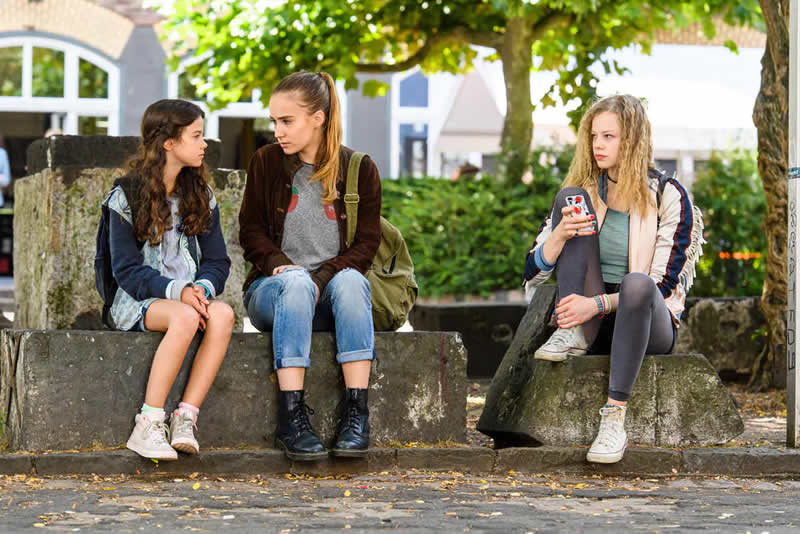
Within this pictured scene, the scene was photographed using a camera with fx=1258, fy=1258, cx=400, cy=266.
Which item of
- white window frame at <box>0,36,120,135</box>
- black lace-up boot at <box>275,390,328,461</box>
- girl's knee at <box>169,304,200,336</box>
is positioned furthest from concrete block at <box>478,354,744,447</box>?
white window frame at <box>0,36,120,135</box>

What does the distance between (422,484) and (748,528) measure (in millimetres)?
1191

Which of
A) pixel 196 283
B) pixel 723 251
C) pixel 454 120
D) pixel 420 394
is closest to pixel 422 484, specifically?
pixel 420 394

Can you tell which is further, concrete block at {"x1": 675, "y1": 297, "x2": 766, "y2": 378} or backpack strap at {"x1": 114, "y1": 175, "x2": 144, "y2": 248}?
concrete block at {"x1": 675, "y1": 297, "x2": 766, "y2": 378}

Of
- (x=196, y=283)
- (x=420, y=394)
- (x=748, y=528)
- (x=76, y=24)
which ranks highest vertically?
(x=76, y=24)

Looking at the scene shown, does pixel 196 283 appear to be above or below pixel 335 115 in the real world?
below

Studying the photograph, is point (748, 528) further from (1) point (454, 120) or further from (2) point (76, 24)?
(2) point (76, 24)

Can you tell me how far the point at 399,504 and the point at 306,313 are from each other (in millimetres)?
901

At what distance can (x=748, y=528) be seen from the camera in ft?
12.5

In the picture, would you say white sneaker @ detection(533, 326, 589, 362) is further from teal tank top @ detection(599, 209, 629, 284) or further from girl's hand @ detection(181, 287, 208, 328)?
girl's hand @ detection(181, 287, 208, 328)

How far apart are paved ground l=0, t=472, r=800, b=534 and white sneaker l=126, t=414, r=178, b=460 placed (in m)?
0.10

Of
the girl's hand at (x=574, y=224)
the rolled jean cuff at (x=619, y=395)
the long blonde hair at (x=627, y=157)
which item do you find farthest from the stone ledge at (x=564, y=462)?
the long blonde hair at (x=627, y=157)

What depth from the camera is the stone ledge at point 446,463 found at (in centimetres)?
453

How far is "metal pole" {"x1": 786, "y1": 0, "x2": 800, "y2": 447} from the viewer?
5188 mm

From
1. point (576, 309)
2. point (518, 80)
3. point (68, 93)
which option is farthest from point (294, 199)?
point (68, 93)
